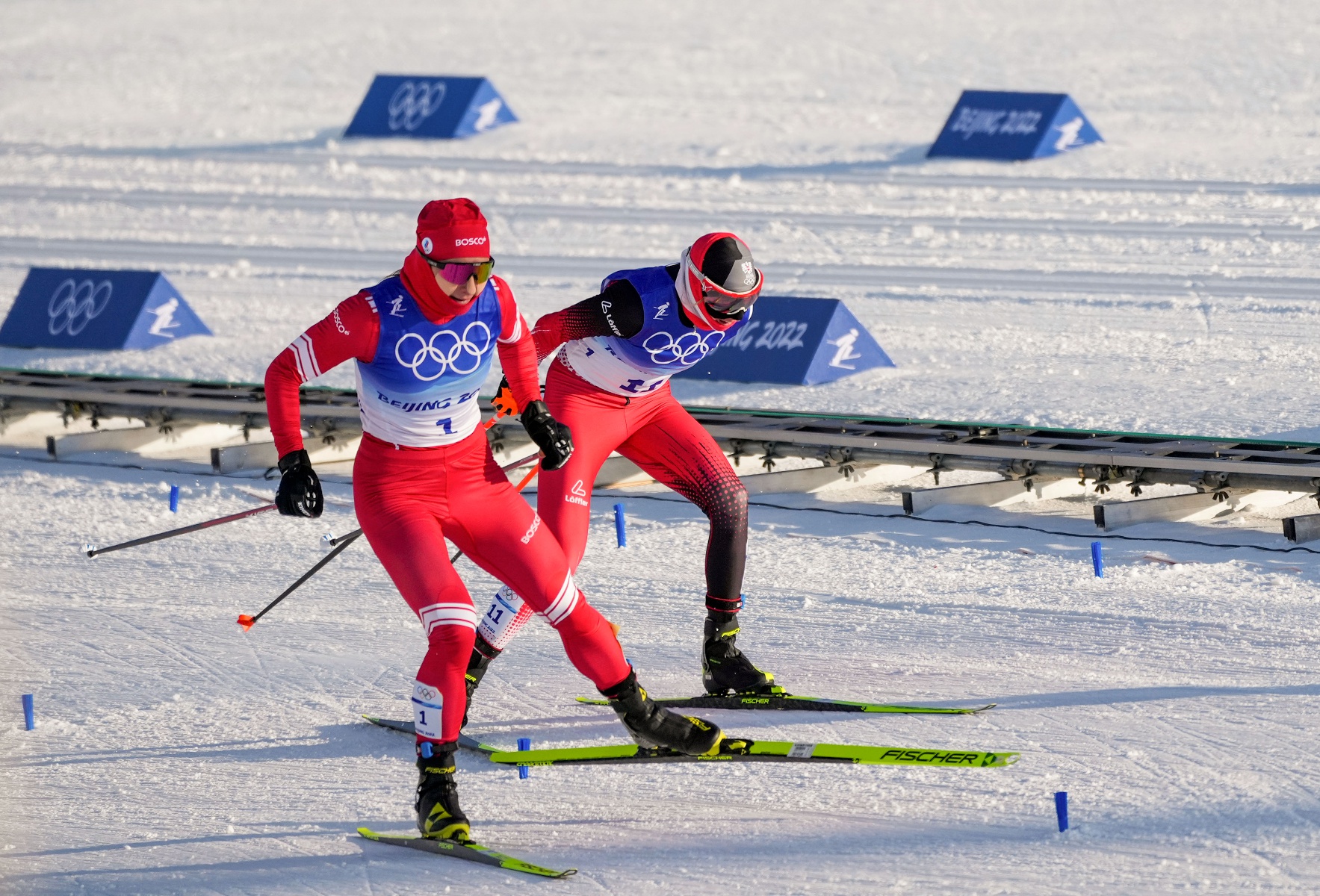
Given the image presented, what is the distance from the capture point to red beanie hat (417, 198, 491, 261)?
562cm

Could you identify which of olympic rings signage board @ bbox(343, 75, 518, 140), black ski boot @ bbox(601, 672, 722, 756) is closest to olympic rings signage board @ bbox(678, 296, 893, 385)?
black ski boot @ bbox(601, 672, 722, 756)

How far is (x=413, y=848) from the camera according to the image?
569cm

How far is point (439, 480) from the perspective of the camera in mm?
5852

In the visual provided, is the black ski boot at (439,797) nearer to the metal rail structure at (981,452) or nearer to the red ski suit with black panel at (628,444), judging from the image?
the red ski suit with black panel at (628,444)

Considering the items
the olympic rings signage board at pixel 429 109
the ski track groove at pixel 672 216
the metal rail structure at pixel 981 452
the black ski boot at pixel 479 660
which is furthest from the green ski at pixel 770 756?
the olympic rings signage board at pixel 429 109

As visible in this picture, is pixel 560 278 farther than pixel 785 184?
No

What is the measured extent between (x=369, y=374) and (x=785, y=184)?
43.1ft

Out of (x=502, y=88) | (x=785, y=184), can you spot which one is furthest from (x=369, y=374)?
(x=502, y=88)

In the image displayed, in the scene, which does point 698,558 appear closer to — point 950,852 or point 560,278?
point 950,852

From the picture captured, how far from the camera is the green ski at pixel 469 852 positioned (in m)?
5.45

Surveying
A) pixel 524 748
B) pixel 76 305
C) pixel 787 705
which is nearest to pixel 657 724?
pixel 524 748

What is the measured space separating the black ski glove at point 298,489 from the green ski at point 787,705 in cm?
162

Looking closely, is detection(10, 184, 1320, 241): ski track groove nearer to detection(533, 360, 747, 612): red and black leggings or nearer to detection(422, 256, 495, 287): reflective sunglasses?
detection(533, 360, 747, 612): red and black leggings

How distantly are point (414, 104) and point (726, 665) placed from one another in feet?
54.7
